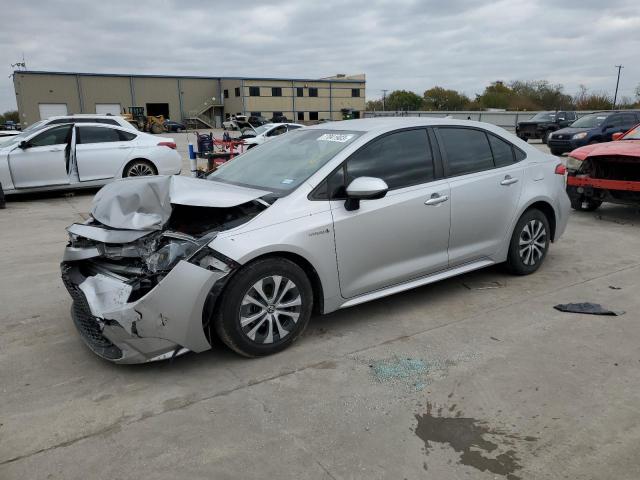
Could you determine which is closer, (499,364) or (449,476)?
(449,476)

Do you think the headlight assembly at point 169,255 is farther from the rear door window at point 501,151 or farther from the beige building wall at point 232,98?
the beige building wall at point 232,98

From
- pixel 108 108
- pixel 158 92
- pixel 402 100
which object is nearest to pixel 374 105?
pixel 402 100

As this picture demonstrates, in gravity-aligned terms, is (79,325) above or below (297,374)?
above

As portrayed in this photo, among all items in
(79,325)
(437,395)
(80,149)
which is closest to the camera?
(437,395)

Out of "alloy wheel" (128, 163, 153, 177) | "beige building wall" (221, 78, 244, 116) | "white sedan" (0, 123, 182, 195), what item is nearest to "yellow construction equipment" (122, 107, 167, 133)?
"beige building wall" (221, 78, 244, 116)

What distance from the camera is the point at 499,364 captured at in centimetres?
356

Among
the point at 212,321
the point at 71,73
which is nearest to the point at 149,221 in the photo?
the point at 212,321

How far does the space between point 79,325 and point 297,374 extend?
5.24 feet

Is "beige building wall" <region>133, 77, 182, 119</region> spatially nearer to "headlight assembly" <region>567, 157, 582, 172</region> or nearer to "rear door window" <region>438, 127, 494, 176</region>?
"headlight assembly" <region>567, 157, 582, 172</region>

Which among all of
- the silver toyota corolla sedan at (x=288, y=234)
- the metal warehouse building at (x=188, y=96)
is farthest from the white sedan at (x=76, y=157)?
the metal warehouse building at (x=188, y=96)

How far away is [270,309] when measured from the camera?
139 inches

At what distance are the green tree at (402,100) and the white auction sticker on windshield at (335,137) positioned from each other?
9182 centimetres

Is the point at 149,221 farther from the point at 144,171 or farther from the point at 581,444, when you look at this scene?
the point at 144,171

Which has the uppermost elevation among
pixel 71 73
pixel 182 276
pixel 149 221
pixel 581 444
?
pixel 71 73
